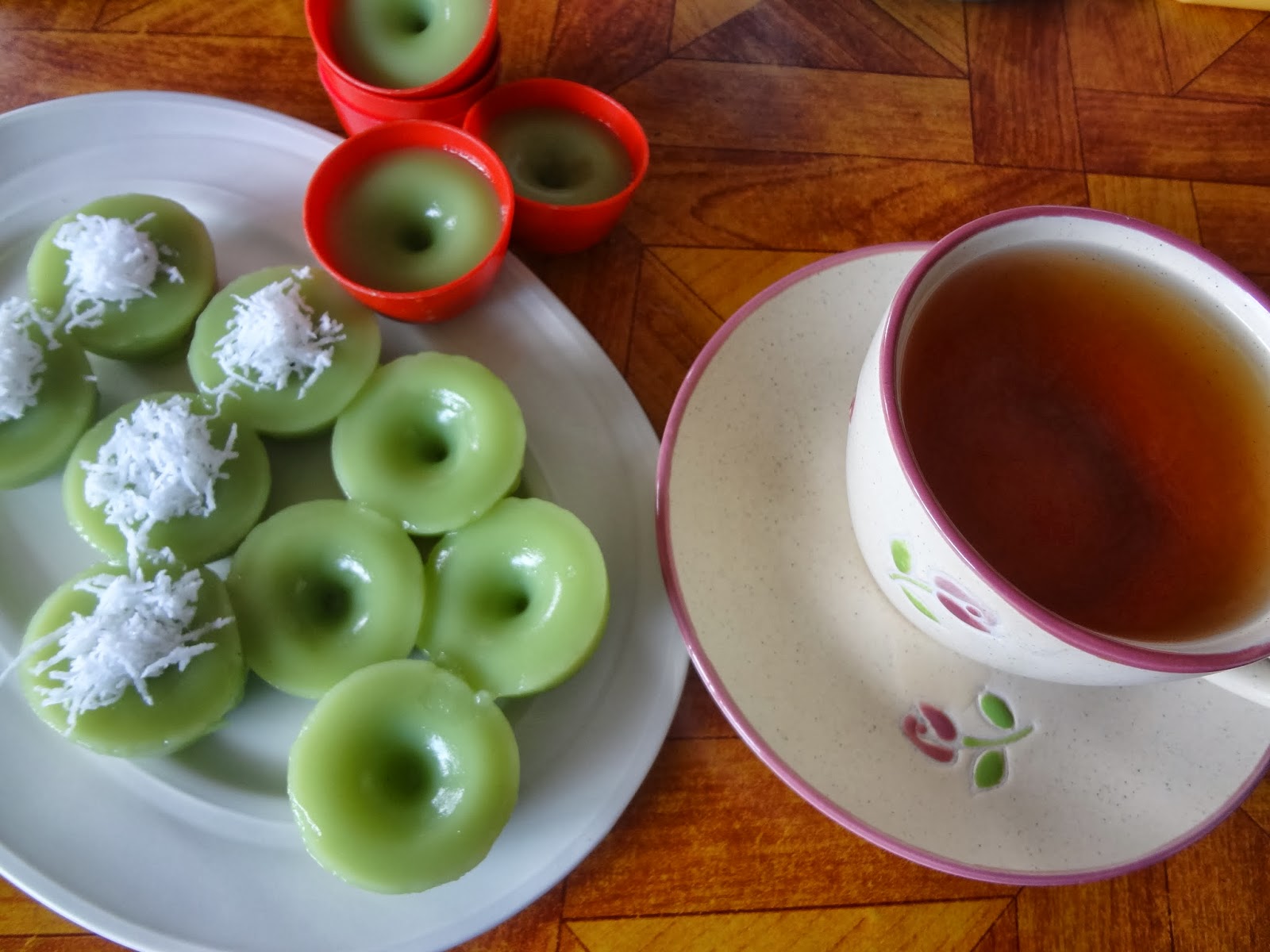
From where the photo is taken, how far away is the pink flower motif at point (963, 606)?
1.26 feet

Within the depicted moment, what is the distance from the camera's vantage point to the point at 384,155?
1.96 ft

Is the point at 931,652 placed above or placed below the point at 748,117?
below

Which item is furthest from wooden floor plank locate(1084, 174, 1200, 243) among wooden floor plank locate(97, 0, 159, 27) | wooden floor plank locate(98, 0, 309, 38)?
wooden floor plank locate(97, 0, 159, 27)

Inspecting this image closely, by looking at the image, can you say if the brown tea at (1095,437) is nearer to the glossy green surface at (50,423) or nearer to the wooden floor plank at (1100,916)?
the wooden floor plank at (1100,916)

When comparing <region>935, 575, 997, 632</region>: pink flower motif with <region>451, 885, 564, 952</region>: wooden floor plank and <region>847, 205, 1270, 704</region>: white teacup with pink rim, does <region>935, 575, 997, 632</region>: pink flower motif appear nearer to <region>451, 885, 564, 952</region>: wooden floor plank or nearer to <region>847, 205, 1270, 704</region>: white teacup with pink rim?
<region>847, 205, 1270, 704</region>: white teacup with pink rim

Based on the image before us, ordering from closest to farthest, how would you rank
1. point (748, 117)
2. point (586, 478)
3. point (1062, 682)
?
1. point (1062, 682)
2. point (586, 478)
3. point (748, 117)

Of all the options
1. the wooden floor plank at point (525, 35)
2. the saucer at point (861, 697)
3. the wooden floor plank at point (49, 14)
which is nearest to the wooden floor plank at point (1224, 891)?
the saucer at point (861, 697)

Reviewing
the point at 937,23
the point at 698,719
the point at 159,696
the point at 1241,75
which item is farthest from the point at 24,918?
the point at 1241,75

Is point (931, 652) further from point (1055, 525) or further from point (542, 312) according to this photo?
point (542, 312)

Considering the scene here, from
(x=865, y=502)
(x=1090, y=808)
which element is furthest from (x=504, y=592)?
(x=1090, y=808)

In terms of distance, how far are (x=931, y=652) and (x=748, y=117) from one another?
1.31 feet

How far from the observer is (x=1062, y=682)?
1.37 feet

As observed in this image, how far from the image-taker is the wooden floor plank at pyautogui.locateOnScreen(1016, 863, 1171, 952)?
504mm

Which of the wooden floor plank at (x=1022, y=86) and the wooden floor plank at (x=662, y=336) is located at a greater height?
the wooden floor plank at (x=1022, y=86)
